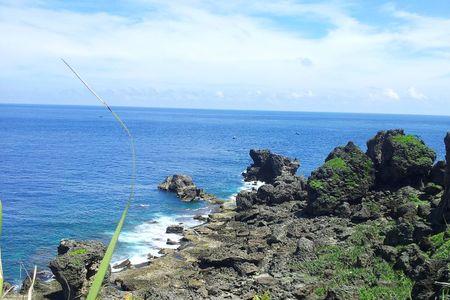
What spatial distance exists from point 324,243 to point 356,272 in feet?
30.9

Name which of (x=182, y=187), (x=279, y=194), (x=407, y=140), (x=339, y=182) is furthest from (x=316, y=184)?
(x=182, y=187)

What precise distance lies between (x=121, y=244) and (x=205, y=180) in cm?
4012

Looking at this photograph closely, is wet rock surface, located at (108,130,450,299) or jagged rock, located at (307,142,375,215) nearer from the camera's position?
wet rock surface, located at (108,130,450,299)

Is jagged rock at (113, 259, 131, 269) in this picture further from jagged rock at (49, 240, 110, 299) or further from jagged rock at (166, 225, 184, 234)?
jagged rock at (166, 225, 184, 234)

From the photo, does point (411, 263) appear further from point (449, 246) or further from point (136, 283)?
point (136, 283)

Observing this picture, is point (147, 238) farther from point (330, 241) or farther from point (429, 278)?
point (429, 278)

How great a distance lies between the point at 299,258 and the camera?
41.5m

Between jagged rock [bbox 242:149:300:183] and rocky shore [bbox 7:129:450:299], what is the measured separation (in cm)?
1379

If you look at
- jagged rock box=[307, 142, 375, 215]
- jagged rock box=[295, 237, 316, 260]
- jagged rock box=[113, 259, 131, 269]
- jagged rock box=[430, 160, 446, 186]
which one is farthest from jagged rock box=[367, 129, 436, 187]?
jagged rock box=[113, 259, 131, 269]

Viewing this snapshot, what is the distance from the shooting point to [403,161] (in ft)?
193

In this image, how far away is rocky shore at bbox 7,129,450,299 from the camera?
109 feet

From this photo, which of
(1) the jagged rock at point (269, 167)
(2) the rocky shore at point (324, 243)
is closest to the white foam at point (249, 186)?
(1) the jagged rock at point (269, 167)

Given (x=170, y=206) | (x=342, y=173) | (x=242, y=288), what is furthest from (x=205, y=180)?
(x=242, y=288)

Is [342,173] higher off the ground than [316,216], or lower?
higher
